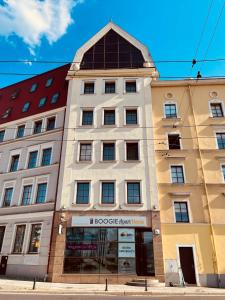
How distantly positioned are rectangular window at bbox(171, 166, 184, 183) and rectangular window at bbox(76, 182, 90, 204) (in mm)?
7704

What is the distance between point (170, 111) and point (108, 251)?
1495 centimetres

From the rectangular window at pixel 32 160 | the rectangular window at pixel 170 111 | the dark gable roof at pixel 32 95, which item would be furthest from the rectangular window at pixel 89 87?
the rectangular window at pixel 32 160

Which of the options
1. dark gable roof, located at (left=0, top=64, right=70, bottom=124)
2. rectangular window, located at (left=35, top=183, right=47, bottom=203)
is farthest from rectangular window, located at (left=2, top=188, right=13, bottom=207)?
dark gable roof, located at (left=0, top=64, right=70, bottom=124)

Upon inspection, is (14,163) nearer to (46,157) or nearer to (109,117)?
(46,157)

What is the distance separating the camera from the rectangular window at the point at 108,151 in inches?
888

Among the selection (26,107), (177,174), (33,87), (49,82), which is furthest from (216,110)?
(33,87)

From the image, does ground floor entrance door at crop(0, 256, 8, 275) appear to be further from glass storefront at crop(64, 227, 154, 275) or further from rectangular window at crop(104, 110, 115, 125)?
rectangular window at crop(104, 110, 115, 125)

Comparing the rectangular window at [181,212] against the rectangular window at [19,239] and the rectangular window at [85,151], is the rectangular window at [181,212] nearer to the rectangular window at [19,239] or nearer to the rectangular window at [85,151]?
the rectangular window at [85,151]

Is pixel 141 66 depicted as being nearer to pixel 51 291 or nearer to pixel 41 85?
pixel 41 85

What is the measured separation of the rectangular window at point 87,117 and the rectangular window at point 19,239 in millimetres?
11380

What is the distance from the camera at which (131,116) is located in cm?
2467

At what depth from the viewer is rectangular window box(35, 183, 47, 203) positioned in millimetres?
22266

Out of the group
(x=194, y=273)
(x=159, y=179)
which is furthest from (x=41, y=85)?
(x=194, y=273)

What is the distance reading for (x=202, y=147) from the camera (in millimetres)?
22641
